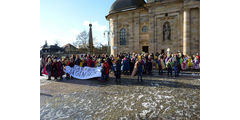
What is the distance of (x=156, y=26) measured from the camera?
78.3ft

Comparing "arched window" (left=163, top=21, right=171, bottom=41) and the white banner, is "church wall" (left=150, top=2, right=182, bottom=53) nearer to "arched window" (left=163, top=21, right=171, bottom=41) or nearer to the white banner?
"arched window" (left=163, top=21, right=171, bottom=41)

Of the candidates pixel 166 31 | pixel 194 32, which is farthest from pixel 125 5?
→ pixel 194 32

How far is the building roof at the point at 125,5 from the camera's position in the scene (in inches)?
1100

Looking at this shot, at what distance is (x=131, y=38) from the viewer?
2792 centimetres

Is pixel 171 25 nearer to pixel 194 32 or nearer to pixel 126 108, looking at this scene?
pixel 194 32

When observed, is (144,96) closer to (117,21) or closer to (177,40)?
(177,40)

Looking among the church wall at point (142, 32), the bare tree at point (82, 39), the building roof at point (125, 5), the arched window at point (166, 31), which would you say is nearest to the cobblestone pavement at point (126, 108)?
the arched window at point (166, 31)

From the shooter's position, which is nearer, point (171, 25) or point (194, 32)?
point (194, 32)

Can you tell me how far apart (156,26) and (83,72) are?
56.7 feet

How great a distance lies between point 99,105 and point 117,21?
2667cm

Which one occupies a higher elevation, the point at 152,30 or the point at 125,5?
the point at 125,5

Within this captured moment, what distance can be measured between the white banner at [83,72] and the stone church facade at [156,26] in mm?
15519

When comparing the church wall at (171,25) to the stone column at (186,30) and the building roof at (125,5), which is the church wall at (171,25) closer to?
the stone column at (186,30)
